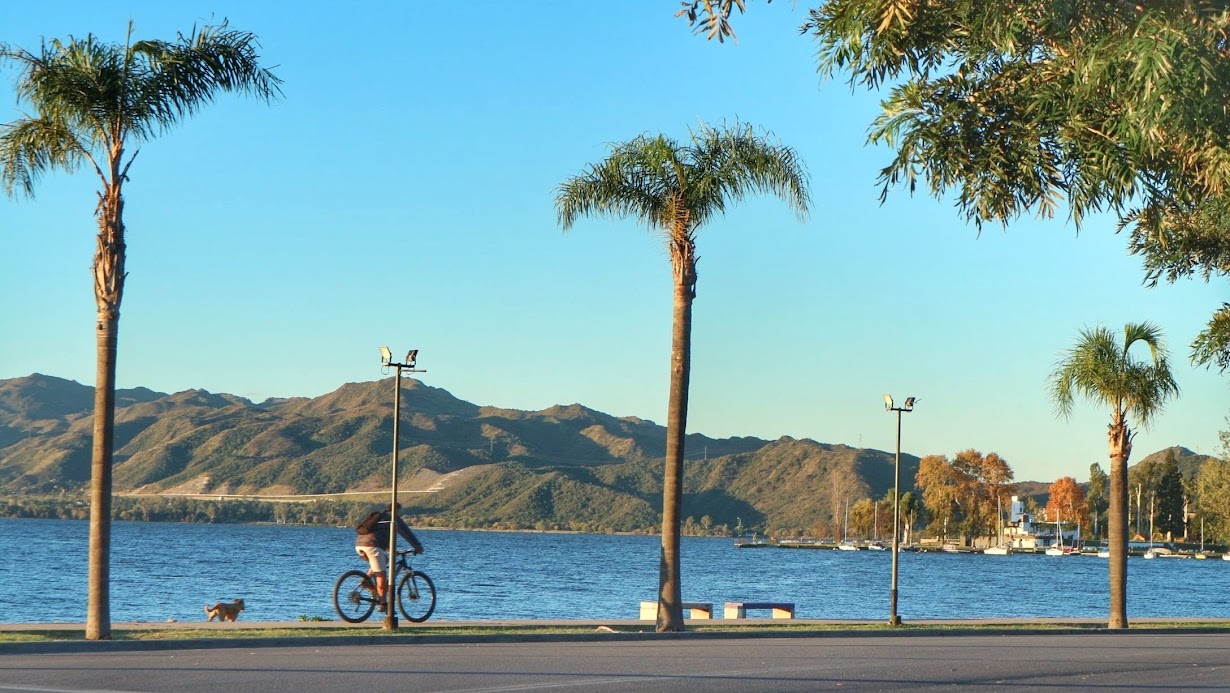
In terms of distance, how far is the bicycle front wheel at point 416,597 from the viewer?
23.9m

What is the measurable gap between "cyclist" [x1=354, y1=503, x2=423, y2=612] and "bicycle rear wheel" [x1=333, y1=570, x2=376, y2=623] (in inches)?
7.7

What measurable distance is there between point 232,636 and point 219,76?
8176 millimetres

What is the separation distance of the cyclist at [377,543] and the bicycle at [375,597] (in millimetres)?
165

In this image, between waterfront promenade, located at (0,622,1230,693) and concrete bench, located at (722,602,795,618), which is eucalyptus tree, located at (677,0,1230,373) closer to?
waterfront promenade, located at (0,622,1230,693)

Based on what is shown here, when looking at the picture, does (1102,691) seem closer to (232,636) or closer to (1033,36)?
(1033,36)

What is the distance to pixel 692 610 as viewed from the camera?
3316 centimetres

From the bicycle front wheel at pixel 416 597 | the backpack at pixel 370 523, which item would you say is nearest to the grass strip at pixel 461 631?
the bicycle front wheel at pixel 416 597

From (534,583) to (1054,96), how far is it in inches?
2865

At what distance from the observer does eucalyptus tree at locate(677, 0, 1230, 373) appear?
1187cm

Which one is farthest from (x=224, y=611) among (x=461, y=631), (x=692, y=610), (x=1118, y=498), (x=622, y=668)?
(x=1118, y=498)

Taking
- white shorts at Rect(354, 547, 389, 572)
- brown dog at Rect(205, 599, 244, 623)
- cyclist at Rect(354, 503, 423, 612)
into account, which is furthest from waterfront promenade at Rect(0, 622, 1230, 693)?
brown dog at Rect(205, 599, 244, 623)

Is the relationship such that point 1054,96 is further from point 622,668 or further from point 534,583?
point 534,583

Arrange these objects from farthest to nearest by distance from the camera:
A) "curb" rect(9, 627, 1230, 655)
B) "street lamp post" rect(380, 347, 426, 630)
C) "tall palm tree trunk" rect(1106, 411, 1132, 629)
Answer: "tall palm tree trunk" rect(1106, 411, 1132, 629) < "street lamp post" rect(380, 347, 426, 630) < "curb" rect(9, 627, 1230, 655)

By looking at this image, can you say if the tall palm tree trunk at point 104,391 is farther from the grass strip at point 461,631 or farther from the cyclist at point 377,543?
the cyclist at point 377,543
